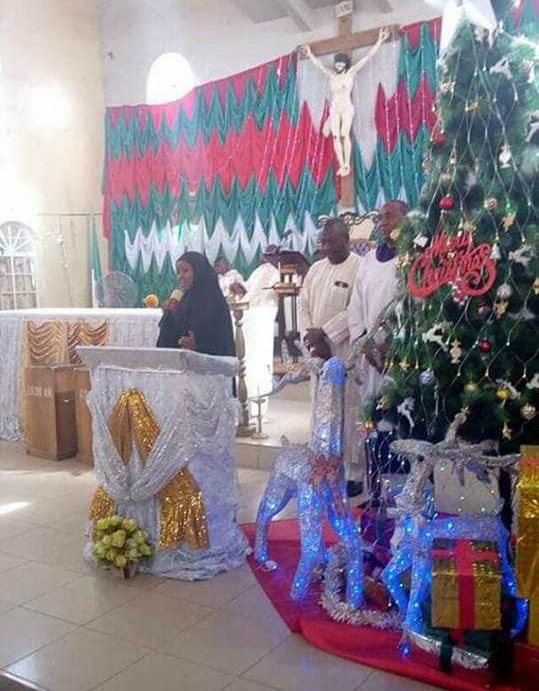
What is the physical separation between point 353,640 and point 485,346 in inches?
42.4

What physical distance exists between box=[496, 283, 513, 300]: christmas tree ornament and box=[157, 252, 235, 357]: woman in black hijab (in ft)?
5.66

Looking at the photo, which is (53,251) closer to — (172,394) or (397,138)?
(397,138)

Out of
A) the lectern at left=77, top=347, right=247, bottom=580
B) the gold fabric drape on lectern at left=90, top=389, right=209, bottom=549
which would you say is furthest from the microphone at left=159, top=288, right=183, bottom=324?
the gold fabric drape on lectern at left=90, top=389, right=209, bottom=549

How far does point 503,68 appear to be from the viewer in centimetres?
245

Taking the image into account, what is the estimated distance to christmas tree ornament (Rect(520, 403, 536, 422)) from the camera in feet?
7.88

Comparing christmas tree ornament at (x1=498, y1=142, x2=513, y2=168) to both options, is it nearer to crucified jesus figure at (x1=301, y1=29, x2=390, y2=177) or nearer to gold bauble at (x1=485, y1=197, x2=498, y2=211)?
gold bauble at (x1=485, y1=197, x2=498, y2=211)

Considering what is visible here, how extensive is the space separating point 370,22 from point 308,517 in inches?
270

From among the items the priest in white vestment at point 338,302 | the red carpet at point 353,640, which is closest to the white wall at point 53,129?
the priest in white vestment at point 338,302

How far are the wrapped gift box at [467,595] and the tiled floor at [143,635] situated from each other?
0.23 meters

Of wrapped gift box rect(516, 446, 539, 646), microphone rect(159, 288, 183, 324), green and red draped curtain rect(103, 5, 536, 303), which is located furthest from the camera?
green and red draped curtain rect(103, 5, 536, 303)

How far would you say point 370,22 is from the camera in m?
8.14

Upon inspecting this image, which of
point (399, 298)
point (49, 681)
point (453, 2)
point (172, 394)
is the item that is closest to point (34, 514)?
point (172, 394)

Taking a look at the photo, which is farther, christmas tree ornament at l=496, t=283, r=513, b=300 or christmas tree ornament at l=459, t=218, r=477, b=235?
christmas tree ornament at l=459, t=218, r=477, b=235

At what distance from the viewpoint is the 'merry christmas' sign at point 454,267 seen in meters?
2.49
